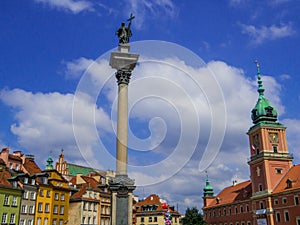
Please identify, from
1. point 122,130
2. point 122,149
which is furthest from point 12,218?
point 122,130

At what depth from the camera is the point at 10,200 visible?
181 ft

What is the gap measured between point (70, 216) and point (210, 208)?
53.8 metres

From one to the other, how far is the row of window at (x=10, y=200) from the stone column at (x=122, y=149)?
3400 centimetres

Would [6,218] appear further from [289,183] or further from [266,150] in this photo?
[266,150]

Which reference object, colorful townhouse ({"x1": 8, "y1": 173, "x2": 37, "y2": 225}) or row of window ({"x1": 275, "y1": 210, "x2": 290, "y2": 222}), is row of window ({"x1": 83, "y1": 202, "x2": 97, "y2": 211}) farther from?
row of window ({"x1": 275, "y1": 210, "x2": 290, "y2": 222})

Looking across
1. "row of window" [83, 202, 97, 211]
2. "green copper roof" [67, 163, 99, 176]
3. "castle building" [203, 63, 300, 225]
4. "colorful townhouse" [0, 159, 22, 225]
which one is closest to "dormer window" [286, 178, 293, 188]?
"castle building" [203, 63, 300, 225]

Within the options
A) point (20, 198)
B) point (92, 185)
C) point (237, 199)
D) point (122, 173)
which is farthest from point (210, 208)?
point (122, 173)

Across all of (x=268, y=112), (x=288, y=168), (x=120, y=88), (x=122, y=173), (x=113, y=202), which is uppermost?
(x=268, y=112)

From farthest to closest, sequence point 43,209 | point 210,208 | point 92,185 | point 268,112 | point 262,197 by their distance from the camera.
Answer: point 210,208 < point 268,112 < point 262,197 < point 92,185 < point 43,209

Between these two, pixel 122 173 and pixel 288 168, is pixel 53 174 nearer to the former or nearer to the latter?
pixel 122 173

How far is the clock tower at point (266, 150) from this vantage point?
81125mm

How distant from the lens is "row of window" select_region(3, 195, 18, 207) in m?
54.3

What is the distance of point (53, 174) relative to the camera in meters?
66.2

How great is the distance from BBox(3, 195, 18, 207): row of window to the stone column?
112 feet
